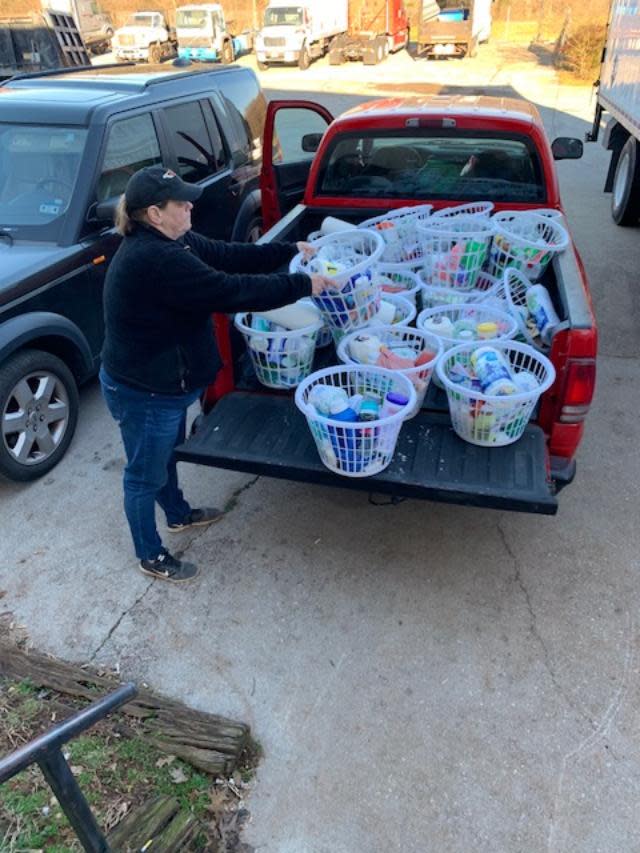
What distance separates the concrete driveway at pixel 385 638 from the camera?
2.30 meters

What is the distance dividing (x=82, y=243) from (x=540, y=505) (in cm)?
328

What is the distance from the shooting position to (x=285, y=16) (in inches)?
1018

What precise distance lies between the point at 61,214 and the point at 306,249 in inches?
76.4

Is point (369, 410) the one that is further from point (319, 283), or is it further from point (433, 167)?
point (433, 167)

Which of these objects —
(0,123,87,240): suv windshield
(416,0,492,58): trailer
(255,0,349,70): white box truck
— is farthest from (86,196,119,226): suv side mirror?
(416,0,492,58): trailer

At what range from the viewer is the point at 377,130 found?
170 inches

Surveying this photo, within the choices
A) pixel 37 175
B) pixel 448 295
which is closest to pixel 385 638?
pixel 448 295

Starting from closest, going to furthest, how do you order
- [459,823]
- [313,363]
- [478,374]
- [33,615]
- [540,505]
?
[459,823], [540,505], [478,374], [33,615], [313,363]

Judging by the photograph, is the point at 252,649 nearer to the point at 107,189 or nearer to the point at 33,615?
the point at 33,615

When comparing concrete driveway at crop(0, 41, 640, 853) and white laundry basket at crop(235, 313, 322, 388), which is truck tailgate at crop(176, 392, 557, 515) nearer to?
white laundry basket at crop(235, 313, 322, 388)

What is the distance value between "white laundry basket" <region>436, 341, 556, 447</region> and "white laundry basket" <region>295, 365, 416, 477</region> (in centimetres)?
23

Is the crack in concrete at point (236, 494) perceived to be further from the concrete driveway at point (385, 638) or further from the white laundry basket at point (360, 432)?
the white laundry basket at point (360, 432)

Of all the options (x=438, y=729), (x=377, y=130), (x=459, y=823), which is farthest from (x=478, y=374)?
(x=377, y=130)

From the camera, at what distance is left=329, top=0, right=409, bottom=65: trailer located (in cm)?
2750
